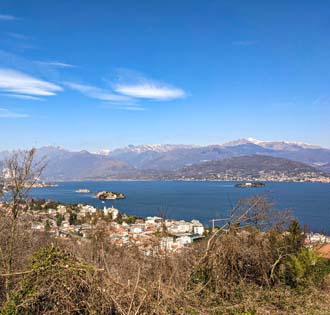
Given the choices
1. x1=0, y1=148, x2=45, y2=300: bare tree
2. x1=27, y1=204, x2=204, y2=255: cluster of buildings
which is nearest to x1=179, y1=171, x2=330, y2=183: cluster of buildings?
x1=27, y1=204, x2=204, y2=255: cluster of buildings

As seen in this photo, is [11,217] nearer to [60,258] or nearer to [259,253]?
[60,258]

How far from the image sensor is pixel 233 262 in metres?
5.70

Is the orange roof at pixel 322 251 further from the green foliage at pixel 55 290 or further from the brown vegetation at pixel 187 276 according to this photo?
the green foliage at pixel 55 290

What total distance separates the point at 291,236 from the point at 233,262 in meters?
1.53

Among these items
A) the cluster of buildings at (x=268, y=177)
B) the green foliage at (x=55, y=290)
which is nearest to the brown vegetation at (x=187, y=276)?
the green foliage at (x=55, y=290)

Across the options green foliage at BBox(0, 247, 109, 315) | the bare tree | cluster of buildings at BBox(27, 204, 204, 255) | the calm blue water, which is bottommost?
the calm blue water

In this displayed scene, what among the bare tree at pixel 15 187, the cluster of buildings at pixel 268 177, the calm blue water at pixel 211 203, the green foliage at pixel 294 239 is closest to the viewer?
the bare tree at pixel 15 187

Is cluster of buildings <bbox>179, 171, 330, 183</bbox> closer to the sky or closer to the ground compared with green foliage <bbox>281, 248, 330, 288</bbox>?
closer to the ground

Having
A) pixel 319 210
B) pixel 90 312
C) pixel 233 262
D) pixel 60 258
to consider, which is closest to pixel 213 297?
pixel 233 262

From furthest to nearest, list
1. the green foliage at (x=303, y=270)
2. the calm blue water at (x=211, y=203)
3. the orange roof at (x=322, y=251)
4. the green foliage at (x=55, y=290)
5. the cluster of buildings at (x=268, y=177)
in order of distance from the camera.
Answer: the cluster of buildings at (x=268, y=177) < the calm blue water at (x=211, y=203) < the orange roof at (x=322, y=251) < the green foliage at (x=303, y=270) < the green foliage at (x=55, y=290)

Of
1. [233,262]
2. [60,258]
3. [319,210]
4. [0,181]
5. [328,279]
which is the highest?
[0,181]

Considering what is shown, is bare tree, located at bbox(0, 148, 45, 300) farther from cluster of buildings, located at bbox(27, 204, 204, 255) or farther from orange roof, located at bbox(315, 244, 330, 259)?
orange roof, located at bbox(315, 244, 330, 259)

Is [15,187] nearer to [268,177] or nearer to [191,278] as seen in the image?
[191,278]

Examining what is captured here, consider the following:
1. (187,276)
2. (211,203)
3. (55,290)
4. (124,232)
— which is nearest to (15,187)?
(55,290)
